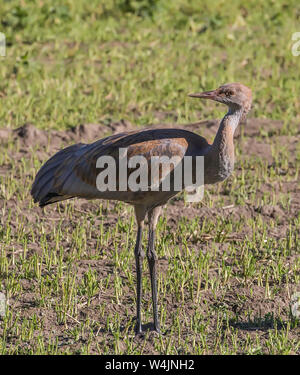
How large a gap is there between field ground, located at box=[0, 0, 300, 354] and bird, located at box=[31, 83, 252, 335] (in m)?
0.45

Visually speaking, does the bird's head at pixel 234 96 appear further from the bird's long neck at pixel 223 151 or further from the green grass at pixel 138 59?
the green grass at pixel 138 59

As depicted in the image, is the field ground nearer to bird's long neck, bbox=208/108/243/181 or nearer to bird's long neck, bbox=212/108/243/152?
bird's long neck, bbox=208/108/243/181

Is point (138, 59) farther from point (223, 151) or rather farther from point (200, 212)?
point (223, 151)

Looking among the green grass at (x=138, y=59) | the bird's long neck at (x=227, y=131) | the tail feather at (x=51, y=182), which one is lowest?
the tail feather at (x=51, y=182)

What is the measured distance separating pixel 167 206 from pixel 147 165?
6.03 ft

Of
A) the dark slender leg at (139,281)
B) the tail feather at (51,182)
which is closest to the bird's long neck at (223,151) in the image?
the dark slender leg at (139,281)

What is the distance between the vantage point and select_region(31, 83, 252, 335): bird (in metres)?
5.92

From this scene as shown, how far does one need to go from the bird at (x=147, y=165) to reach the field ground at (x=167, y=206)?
0.45 meters

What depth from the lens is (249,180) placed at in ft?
27.4

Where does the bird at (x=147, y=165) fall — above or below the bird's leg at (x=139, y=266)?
above

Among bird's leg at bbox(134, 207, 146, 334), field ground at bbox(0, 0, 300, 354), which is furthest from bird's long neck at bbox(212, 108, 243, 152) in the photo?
field ground at bbox(0, 0, 300, 354)

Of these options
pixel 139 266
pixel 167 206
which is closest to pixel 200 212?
pixel 167 206

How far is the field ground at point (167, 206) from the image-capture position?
19.2ft

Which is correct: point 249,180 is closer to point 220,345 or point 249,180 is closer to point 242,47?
point 220,345
